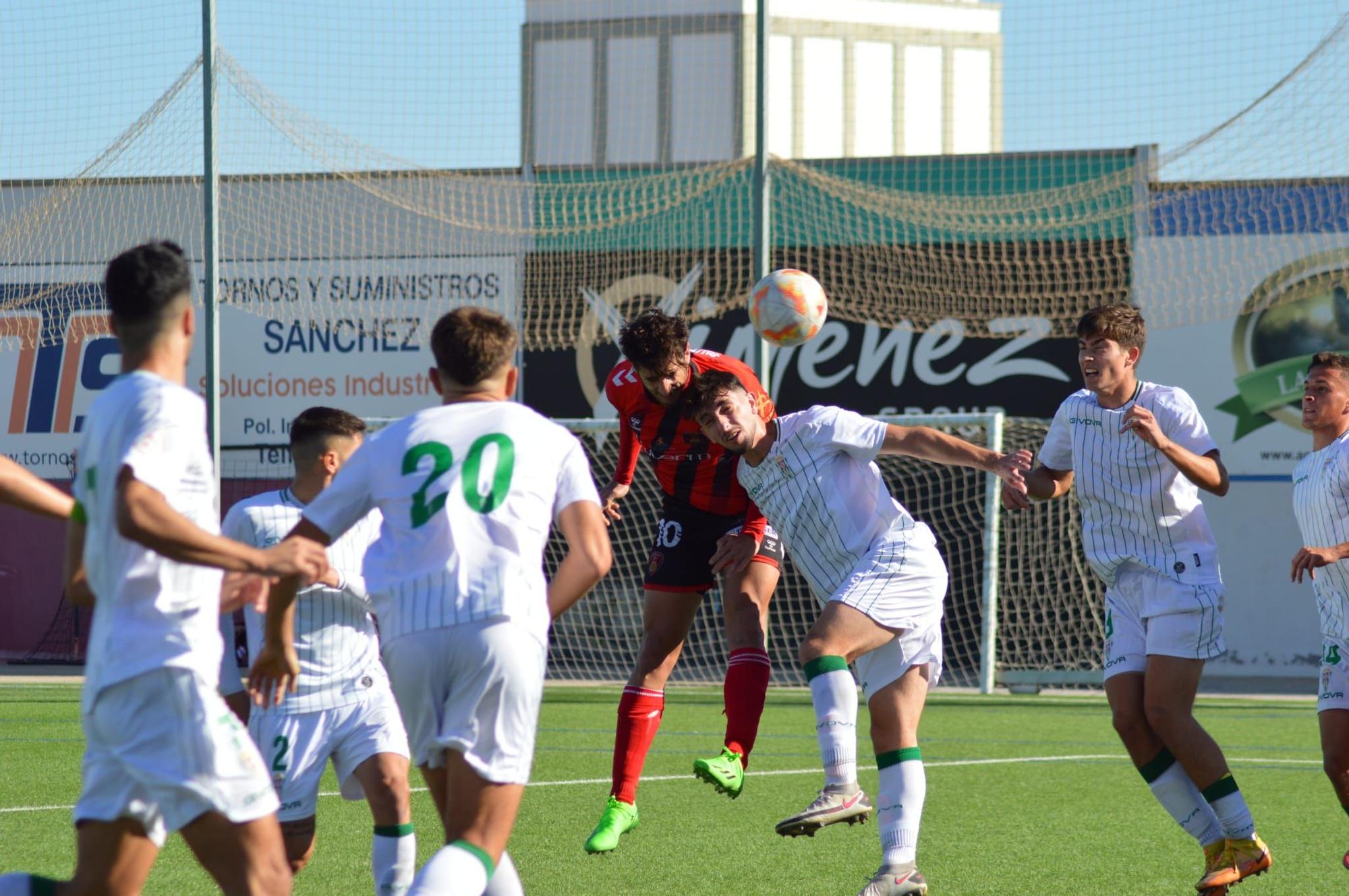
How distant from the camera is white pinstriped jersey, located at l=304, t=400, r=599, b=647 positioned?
3902 millimetres

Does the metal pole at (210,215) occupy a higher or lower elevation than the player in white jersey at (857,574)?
higher

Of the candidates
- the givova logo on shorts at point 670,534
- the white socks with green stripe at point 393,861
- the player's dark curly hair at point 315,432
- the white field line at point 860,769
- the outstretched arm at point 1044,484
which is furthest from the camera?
the white field line at point 860,769

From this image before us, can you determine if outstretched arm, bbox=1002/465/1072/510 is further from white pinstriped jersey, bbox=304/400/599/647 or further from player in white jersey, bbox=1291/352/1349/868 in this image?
white pinstriped jersey, bbox=304/400/599/647

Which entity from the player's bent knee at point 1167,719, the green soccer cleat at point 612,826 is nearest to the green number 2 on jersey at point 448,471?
the green soccer cleat at point 612,826

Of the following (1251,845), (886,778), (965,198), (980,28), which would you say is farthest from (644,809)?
(980,28)

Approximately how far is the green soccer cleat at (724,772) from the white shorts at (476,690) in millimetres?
2316

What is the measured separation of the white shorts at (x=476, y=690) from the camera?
153 inches

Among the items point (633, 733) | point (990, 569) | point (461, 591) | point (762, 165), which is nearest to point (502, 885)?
point (461, 591)

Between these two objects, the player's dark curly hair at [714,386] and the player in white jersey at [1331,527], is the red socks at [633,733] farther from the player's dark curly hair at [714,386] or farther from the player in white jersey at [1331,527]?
the player in white jersey at [1331,527]

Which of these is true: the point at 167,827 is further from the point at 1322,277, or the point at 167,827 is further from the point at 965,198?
the point at 1322,277

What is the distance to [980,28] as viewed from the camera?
81.4ft

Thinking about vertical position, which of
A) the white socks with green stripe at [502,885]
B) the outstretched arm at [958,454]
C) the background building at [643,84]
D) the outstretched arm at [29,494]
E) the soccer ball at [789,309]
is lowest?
the white socks with green stripe at [502,885]

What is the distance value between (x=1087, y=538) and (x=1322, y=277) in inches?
458

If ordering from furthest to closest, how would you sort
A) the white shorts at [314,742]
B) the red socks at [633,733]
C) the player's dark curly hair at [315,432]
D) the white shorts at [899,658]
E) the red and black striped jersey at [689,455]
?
1. the red and black striped jersey at [689,455]
2. the red socks at [633,733]
3. the white shorts at [899,658]
4. the player's dark curly hair at [315,432]
5. the white shorts at [314,742]
